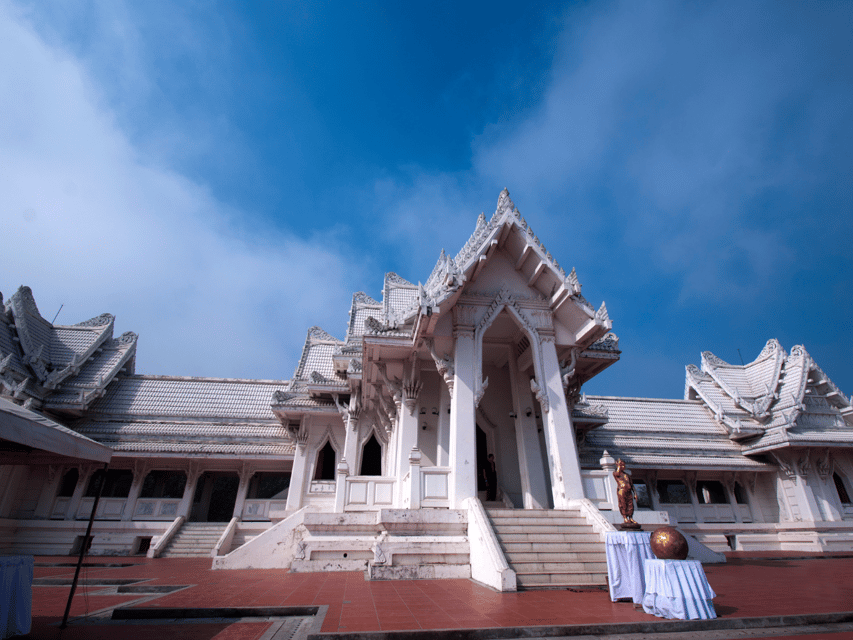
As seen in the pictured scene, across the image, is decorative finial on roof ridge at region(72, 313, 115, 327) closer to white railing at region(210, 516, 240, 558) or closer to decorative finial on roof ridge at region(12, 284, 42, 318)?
decorative finial on roof ridge at region(12, 284, 42, 318)

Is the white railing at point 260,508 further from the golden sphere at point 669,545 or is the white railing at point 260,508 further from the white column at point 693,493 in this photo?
the white column at point 693,493

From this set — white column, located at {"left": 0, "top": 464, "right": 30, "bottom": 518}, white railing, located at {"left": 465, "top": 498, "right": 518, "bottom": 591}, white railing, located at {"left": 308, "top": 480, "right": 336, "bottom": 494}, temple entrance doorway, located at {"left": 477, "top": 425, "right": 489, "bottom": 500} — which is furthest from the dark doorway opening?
white column, located at {"left": 0, "top": 464, "right": 30, "bottom": 518}

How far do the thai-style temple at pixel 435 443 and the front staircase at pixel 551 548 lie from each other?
4 centimetres

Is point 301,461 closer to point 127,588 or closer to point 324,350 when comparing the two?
point 324,350

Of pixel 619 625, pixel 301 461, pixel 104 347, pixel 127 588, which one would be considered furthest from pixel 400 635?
pixel 104 347

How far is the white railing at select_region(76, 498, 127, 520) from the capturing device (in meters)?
14.3

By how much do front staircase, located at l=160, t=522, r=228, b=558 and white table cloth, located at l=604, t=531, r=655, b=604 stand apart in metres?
12.5

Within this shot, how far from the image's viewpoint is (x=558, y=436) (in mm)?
8312

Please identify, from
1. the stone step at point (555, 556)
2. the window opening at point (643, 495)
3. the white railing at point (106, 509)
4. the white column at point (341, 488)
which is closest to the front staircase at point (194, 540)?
the white railing at point (106, 509)

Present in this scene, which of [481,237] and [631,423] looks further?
[631,423]

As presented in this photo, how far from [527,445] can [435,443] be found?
7.62ft

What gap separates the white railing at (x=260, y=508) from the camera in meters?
14.5

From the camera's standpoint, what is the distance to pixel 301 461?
1473 centimetres

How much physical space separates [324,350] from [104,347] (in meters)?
10.3
